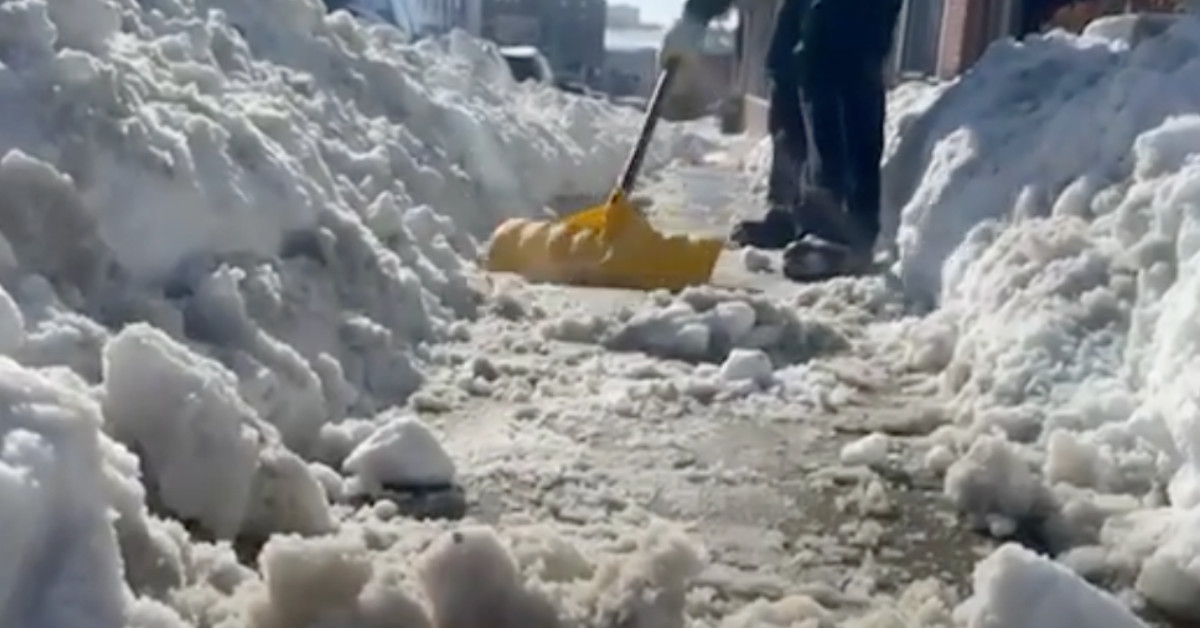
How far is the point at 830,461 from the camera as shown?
151 inches

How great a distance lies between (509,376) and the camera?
14.7ft

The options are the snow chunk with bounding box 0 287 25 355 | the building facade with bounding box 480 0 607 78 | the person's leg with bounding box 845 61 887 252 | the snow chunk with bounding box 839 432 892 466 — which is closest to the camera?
the snow chunk with bounding box 0 287 25 355

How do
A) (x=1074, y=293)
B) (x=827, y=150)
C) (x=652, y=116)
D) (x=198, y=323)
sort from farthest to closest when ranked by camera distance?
(x=652, y=116)
(x=827, y=150)
(x=1074, y=293)
(x=198, y=323)

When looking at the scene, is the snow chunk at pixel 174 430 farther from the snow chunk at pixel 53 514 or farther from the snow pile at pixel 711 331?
the snow pile at pixel 711 331

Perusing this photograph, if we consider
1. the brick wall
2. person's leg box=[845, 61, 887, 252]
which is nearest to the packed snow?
person's leg box=[845, 61, 887, 252]

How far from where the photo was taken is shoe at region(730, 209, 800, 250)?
7.94 m

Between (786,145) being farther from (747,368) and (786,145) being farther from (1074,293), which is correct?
(1074,293)

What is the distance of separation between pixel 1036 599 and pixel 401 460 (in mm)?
1352

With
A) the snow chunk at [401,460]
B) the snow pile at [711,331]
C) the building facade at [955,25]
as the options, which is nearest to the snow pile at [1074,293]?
the snow pile at [711,331]

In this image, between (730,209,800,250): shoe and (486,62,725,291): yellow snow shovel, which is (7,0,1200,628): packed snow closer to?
(486,62,725,291): yellow snow shovel

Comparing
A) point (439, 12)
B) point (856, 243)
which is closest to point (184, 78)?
point (856, 243)

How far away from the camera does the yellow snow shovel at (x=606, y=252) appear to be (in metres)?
6.29

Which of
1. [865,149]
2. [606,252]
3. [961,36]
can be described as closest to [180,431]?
[606,252]

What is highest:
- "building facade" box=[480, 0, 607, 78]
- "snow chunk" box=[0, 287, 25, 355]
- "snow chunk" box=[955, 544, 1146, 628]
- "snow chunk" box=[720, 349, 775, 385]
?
"snow chunk" box=[0, 287, 25, 355]
